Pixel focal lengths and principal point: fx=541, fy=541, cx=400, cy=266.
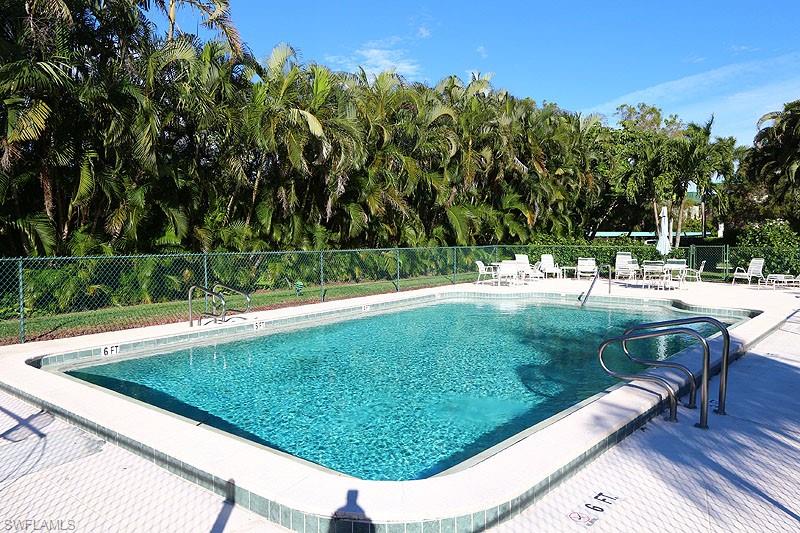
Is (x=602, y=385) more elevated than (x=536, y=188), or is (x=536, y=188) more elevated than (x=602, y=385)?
(x=536, y=188)

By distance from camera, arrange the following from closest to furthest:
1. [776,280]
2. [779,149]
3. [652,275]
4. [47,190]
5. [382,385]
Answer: [382,385]
[47,190]
[776,280]
[652,275]
[779,149]

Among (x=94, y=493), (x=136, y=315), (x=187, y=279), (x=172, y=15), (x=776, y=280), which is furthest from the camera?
(x=776, y=280)

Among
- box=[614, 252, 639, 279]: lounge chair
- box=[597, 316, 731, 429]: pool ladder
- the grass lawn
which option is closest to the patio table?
box=[614, 252, 639, 279]: lounge chair

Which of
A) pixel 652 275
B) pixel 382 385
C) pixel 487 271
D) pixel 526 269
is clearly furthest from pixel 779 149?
pixel 382 385

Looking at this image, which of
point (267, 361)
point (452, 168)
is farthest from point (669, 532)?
point (452, 168)

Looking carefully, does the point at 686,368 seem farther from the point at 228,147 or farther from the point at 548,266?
the point at 548,266

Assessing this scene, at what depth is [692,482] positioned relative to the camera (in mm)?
3674

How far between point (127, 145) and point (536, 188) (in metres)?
15.6

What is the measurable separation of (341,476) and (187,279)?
10035 mm

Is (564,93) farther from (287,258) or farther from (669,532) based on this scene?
(669,532)

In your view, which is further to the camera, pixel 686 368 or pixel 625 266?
pixel 625 266

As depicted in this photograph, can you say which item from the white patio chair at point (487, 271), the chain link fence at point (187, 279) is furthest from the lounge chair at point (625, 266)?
the white patio chair at point (487, 271)

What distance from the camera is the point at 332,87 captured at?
1571 cm

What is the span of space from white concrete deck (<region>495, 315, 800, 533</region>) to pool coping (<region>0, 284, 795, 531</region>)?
0.14 metres
